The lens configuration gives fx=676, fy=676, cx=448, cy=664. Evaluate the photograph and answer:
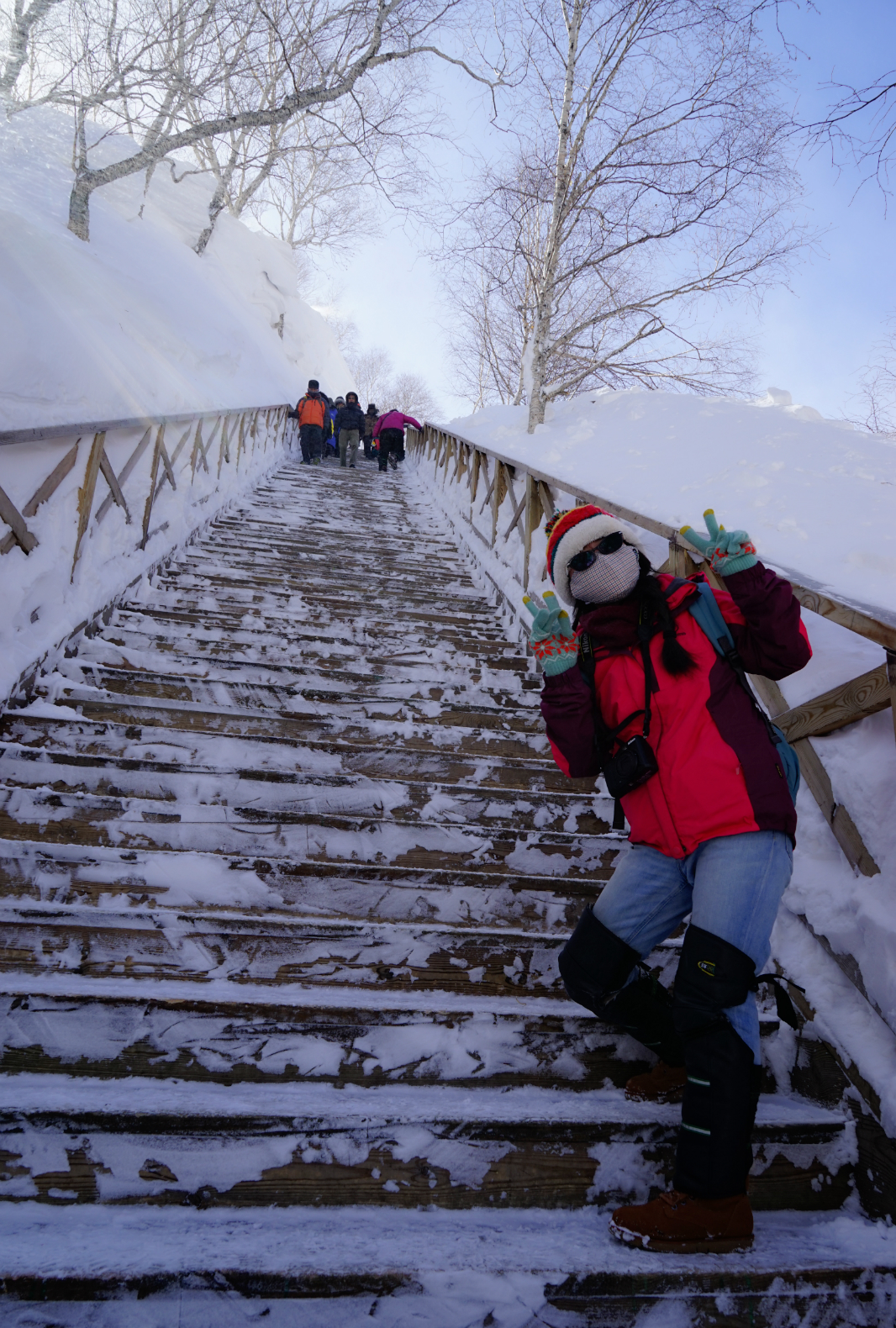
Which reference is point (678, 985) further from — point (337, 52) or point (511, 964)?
point (337, 52)

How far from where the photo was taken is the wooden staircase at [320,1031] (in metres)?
1.36

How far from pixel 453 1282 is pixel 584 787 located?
6.33ft

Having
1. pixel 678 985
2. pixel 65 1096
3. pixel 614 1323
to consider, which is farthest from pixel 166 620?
pixel 614 1323

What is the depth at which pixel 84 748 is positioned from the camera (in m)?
2.71

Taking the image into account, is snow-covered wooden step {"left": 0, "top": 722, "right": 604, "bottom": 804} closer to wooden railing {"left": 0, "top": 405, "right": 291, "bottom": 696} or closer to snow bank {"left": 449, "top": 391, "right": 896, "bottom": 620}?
wooden railing {"left": 0, "top": 405, "right": 291, "bottom": 696}

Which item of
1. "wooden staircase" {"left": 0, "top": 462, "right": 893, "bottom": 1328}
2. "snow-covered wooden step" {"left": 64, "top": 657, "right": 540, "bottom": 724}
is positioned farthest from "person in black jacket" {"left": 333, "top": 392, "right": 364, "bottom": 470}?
"wooden staircase" {"left": 0, "top": 462, "right": 893, "bottom": 1328}

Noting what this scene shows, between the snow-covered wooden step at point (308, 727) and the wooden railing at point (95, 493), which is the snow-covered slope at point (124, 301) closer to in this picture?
the wooden railing at point (95, 493)

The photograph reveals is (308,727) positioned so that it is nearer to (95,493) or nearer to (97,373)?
(95,493)

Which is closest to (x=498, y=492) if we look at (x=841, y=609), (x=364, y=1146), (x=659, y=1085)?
(x=841, y=609)

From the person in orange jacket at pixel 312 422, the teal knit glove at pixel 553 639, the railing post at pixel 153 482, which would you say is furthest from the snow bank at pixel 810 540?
the person in orange jacket at pixel 312 422

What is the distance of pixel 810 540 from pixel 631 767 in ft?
8.59

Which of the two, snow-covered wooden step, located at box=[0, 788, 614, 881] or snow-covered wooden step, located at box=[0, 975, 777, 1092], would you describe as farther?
snow-covered wooden step, located at box=[0, 788, 614, 881]

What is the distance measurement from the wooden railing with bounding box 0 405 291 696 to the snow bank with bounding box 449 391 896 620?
294 centimetres

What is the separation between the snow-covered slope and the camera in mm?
4129
